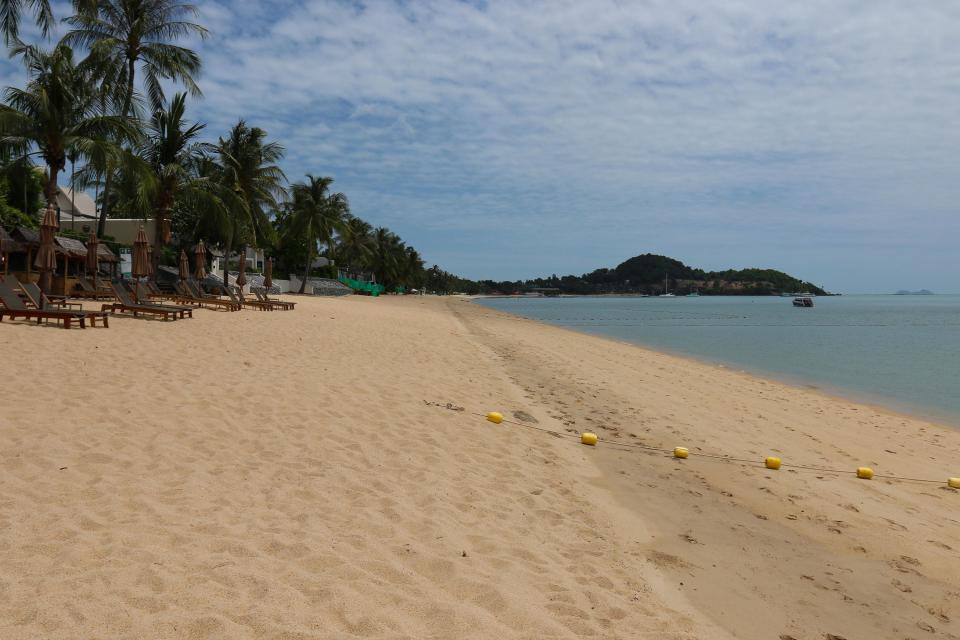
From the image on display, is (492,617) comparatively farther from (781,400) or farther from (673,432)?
(781,400)

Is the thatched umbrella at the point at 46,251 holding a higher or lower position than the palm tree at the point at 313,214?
lower

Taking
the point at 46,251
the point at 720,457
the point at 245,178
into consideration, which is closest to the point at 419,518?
the point at 720,457

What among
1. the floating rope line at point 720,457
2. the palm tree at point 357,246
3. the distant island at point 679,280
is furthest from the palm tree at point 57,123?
the distant island at point 679,280

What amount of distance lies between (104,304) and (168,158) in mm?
11108

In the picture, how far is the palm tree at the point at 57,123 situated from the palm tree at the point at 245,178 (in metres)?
8.18

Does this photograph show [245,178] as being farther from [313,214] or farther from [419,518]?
[419,518]

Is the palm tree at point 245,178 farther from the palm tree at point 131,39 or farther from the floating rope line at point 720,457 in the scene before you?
the floating rope line at point 720,457

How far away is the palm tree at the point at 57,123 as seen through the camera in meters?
17.6

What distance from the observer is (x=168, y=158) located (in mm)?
22875

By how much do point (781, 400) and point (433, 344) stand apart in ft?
23.2

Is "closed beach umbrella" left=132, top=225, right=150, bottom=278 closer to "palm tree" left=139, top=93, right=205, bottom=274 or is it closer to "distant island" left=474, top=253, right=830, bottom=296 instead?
"palm tree" left=139, top=93, right=205, bottom=274

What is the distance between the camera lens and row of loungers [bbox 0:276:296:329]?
10.4 m

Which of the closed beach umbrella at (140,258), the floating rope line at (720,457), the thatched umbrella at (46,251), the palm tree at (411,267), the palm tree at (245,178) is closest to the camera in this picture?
the floating rope line at (720,457)

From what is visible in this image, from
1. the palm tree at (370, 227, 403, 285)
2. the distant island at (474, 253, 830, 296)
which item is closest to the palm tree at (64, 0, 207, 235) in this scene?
the palm tree at (370, 227, 403, 285)
